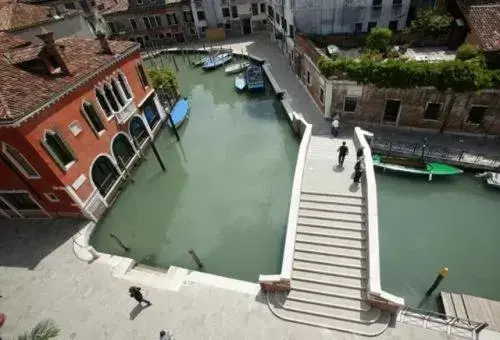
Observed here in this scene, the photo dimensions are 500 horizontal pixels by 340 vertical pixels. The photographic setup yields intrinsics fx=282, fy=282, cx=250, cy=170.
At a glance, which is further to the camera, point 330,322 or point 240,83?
point 240,83

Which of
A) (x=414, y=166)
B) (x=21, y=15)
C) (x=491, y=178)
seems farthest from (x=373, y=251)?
(x=21, y=15)

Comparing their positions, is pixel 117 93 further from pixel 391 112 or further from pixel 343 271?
Answer: pixel 391 112

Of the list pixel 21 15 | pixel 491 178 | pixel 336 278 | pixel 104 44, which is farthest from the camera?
pixel 21 15

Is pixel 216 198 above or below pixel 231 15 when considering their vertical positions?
below

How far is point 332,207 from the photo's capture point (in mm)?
12656

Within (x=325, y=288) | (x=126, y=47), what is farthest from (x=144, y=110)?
(x=325, y=288)

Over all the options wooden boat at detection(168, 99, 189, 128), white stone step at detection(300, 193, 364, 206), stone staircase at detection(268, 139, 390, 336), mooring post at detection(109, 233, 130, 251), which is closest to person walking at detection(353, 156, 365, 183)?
stone staircase at detection(268, 139, 390, 336)

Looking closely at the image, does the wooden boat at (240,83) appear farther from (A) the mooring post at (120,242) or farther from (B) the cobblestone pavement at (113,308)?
(B) the cobblestone pavement at (113,308)

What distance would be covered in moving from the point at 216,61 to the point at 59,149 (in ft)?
70.0

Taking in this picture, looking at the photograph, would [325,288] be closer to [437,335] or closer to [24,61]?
[437,335]

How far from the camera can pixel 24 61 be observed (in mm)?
13219

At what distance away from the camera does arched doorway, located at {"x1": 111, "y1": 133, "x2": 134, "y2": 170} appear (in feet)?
58.0

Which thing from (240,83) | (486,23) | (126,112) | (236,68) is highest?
(486,23)

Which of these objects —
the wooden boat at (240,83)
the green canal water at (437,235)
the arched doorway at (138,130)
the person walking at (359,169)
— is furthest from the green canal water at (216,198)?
the green canal water at (437,235)
